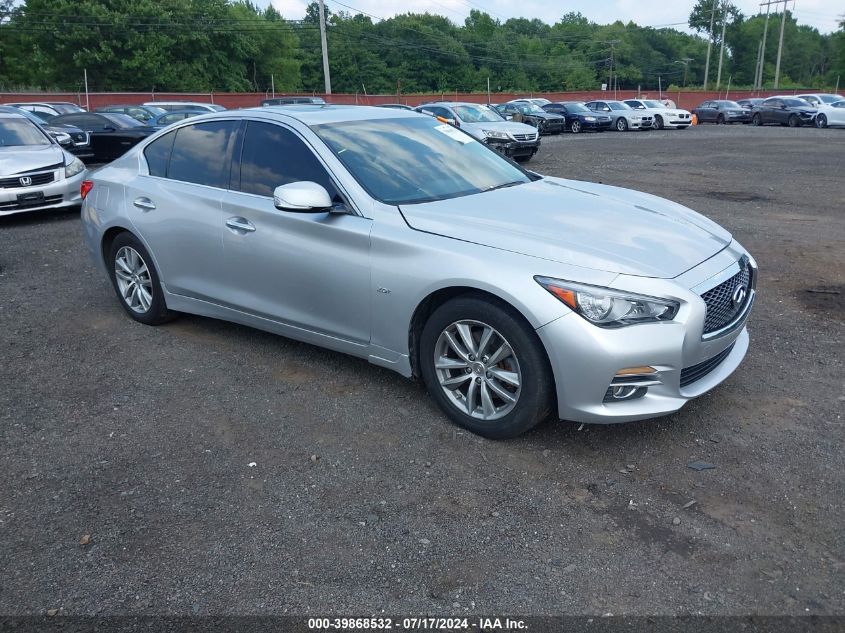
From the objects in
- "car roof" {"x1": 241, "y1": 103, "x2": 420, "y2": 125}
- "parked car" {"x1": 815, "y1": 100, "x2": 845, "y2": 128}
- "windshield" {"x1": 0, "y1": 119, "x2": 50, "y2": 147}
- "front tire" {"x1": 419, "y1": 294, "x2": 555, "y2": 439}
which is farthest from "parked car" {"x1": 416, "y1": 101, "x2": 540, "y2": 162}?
"parked car" {"x1": 815, "y1": 100, "x2": 845, "y2": 128}

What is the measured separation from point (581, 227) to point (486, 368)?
3.04 ft

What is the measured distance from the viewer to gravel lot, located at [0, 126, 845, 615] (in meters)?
2.79

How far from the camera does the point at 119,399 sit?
4512 mm

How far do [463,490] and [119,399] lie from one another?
235cm

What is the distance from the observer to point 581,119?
32.3 m

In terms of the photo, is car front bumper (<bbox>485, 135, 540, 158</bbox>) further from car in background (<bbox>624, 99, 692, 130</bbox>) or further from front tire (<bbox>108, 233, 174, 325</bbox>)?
car in background (<bbox>624, 99, 692, 130</bbox>)

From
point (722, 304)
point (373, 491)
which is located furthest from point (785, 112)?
point (373, 491)

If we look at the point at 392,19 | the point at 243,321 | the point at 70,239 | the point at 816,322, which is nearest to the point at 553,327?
the point at 243,321

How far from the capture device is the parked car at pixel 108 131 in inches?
683

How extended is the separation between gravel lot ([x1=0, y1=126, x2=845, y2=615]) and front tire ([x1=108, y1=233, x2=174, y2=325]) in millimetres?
205

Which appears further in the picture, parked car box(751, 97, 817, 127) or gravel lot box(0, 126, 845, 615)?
parked car box(751, 97, 817, 127)

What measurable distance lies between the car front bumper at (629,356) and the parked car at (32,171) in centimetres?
905

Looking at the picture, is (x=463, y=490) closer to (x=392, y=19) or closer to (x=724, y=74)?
(x=392, y=19)

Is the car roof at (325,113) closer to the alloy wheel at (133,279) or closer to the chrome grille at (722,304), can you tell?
the alloy wheel at (133,279)
